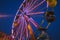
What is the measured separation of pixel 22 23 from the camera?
242cm

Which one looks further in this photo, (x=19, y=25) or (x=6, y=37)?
(x=6, y=37)

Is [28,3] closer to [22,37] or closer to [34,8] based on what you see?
[34,8]

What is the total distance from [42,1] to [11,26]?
74 cm

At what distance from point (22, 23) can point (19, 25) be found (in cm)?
11

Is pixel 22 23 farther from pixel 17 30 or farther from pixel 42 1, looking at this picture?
pixel 42 1

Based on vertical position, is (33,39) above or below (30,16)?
below

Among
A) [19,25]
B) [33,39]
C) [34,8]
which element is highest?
[34,8]

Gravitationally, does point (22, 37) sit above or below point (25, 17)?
below

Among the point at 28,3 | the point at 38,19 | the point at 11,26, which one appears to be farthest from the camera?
the point at 11,26

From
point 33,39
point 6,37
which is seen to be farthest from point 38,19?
point 33,39

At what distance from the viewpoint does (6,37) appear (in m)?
2.68

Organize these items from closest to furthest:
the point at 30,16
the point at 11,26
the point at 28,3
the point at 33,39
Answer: the point at 33,39 < the point at 30,16 < the point at 28,3 < the point at 11,26

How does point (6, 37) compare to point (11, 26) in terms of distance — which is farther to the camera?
point (11, 26)

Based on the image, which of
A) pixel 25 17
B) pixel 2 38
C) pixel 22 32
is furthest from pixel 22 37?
pixel 2 38
